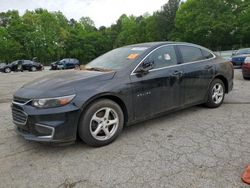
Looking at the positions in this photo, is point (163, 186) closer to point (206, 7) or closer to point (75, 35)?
point (206, 7)

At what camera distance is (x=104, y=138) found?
362cm

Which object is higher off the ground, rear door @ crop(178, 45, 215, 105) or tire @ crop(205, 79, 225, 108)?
rear door @ crop(178, 45, 215, 105)

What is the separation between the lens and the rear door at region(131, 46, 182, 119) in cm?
390

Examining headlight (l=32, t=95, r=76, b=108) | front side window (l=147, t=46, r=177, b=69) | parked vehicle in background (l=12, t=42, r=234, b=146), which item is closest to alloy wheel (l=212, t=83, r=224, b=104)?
parked vehicle in background (l=12, t=42, r=234, b=146)

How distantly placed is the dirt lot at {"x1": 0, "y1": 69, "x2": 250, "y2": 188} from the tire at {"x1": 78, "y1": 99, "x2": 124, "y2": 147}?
0.47ft

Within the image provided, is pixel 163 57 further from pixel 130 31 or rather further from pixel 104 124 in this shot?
pixel 130 31

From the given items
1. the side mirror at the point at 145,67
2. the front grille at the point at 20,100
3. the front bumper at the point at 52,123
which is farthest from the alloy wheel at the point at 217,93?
the front grille at the point at 20,100

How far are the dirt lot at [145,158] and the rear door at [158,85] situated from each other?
396 millimetres

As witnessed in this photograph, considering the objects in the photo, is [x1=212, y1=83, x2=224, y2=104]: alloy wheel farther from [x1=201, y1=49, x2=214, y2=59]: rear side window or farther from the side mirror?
the side mirror

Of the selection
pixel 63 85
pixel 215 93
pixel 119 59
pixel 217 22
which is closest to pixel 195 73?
pixel 215 93

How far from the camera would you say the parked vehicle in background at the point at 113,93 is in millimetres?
3244

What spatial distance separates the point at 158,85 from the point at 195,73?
1.07 meters

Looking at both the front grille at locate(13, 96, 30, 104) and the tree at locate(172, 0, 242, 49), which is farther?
the tree at locate(172, 0, 242, 49)

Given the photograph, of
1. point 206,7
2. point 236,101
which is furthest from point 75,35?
point 236,101
